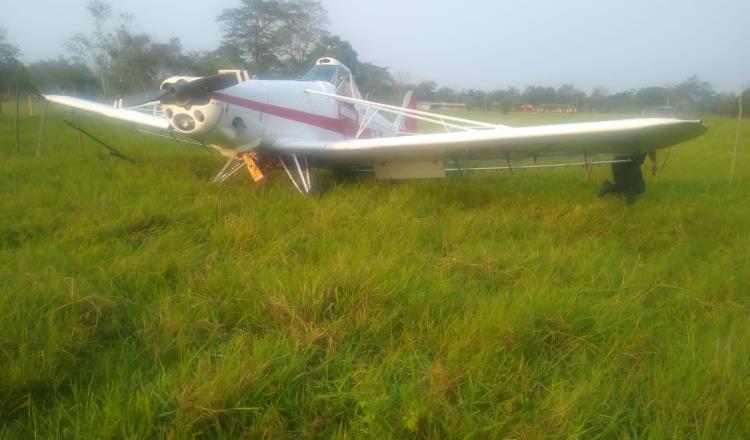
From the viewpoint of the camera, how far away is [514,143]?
4.39 metres

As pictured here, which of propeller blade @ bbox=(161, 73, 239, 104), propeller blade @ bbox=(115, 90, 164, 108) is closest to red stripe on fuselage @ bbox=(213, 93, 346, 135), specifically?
propeller blade @ bbox=(161, 73, 239, 104)

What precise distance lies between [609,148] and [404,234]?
2785mm

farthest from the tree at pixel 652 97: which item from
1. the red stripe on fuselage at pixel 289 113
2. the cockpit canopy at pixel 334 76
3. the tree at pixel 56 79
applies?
the tree at pixel 56 79

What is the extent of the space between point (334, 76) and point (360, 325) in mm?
5796

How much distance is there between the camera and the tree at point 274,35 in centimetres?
1856

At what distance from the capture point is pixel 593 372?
168 centimetres

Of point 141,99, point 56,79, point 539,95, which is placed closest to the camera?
point 141,99

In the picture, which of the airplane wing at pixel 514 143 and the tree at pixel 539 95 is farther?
the tree at pixel 539 95

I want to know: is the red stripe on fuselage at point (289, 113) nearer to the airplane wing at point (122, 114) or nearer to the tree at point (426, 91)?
the airplane wing at point (122, 114)

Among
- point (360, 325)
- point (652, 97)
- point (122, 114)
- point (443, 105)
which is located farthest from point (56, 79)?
point (443, 105)

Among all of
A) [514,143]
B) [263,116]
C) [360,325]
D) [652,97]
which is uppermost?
[652,97]

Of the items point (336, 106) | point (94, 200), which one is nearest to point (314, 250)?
point (94, 200)

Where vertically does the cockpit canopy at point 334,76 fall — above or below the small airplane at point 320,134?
above

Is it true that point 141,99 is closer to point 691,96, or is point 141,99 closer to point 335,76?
point 335,76
